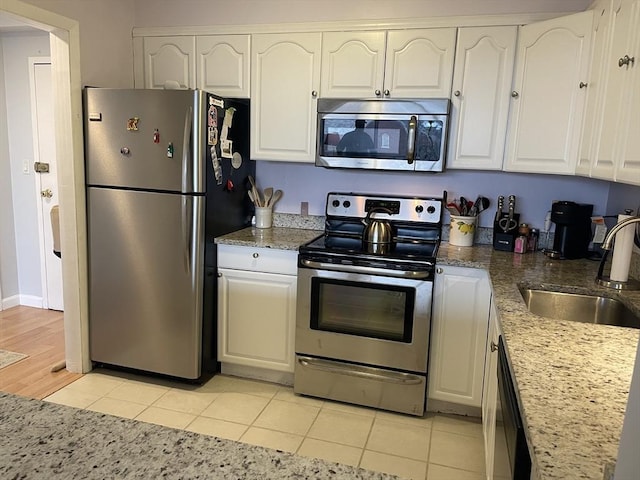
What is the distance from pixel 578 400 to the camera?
1.03 m

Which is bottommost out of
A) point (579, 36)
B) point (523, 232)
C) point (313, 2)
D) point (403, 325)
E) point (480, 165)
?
point (403, 325)

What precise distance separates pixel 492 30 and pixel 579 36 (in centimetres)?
43

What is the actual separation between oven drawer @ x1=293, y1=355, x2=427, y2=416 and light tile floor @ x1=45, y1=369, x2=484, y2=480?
6 centimetres

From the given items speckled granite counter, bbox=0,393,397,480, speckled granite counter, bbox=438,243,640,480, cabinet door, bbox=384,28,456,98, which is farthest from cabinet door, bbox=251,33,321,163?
speckled granite counter, bbox=0,393,397,480

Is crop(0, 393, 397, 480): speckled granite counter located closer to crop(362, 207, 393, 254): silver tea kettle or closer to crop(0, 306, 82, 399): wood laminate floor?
crop(362, 207, 393, 254): silver tea kettle

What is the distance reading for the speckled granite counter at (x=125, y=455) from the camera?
2.52ft

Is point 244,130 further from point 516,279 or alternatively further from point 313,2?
point 516,279

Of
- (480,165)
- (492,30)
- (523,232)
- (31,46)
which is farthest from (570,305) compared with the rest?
(31,46)

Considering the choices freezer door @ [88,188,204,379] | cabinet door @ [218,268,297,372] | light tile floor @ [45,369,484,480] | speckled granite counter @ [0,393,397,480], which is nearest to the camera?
speckled granite counter @ [0,393,397,480]

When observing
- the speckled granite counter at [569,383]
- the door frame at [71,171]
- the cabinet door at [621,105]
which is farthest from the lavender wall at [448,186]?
the door frame at [71,171]

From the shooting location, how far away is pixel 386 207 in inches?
122

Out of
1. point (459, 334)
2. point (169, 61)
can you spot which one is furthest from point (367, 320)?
point (169, 61)

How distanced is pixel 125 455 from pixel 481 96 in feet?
8.24

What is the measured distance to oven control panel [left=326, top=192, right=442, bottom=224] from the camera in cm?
303
